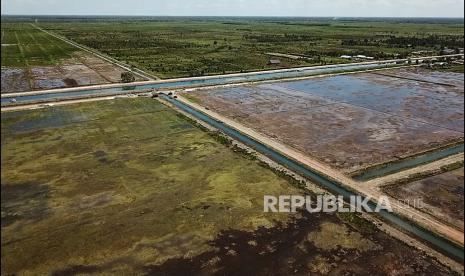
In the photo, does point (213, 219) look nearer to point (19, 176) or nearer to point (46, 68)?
point (19, 176)

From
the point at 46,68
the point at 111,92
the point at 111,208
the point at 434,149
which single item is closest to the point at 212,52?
the point at 46,68

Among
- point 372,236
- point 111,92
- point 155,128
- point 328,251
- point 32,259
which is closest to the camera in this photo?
point 32,259

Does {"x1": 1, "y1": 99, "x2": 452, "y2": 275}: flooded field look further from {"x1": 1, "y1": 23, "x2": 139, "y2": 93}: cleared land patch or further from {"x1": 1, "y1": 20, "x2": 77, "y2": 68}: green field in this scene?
{"x1": 1, "y1": 20, "x2": 77, "y2": 68}: green field

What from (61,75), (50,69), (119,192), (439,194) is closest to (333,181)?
(439,194)

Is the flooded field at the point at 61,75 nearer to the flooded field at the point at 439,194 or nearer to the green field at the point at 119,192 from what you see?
the green field at the point at 119,192

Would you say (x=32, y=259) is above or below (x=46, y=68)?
below
